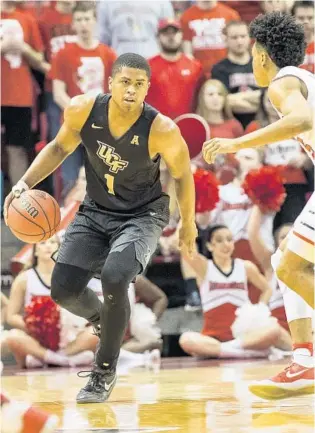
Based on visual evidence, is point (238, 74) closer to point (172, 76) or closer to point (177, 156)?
point (172, 76)

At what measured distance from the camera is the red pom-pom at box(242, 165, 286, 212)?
864 centimetres

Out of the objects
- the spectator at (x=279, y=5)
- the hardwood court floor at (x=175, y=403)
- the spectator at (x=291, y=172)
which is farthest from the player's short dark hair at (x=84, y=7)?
the hardwood court floor at (x=175, y=403)

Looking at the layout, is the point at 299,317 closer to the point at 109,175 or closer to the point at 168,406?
the point at 168,406

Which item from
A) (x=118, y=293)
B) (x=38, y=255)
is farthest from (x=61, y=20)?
(x=118, y=293)

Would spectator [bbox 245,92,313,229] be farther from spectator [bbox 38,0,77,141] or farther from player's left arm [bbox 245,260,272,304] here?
spectator [bbox 38,0,77,141]

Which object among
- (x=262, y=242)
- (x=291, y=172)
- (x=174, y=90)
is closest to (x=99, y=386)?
(x=262, y=242)

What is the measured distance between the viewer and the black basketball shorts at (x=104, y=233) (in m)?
5.58

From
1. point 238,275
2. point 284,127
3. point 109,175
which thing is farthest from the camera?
point 238,275

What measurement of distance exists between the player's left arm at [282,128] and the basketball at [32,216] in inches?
48.9

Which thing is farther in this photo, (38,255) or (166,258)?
(166,258)

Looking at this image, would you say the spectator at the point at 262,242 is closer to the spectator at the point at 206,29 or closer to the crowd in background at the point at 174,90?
the crowd in background at the point at 174,90

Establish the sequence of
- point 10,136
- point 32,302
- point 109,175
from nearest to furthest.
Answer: point 109,175 → point 32,302 → point 10,136

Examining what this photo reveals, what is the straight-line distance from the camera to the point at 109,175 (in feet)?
18.6

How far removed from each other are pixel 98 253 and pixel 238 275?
10.0 feet
